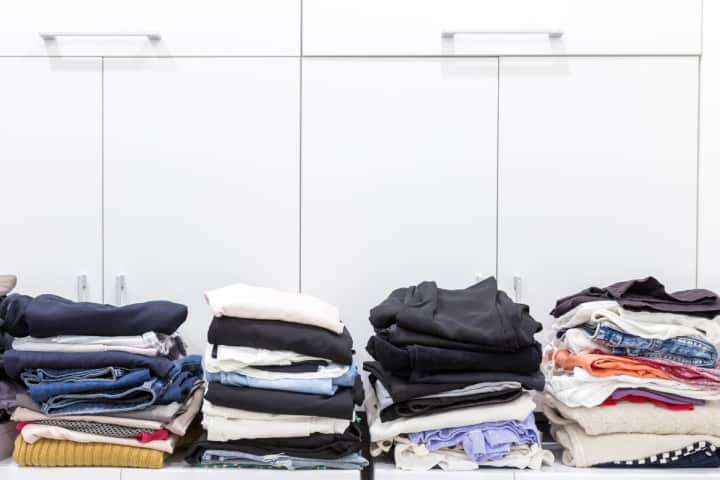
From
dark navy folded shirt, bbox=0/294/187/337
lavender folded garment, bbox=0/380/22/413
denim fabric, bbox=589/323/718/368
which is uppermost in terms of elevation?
dark navy folded shirt, bbox=0/294/187/337

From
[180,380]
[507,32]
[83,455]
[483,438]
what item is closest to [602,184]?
[507,32]

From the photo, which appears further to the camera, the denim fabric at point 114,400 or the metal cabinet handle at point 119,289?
the metal cabinet handle at point 119,289

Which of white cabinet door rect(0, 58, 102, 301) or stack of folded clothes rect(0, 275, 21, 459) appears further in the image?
white cabinet door rect(0, 58, 102, 301)

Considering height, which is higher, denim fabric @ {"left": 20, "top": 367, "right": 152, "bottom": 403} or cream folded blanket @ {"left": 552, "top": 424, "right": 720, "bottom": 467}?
denim fabric @ {"left": 20, "top": 367, "right": 152, "bottom": 403}

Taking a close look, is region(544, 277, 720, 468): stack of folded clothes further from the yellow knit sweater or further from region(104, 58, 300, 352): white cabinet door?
the yellow knit sweater

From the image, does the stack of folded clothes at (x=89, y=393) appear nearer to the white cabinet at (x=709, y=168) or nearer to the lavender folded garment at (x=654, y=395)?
the lavender folded garment at (x=654, y=395)

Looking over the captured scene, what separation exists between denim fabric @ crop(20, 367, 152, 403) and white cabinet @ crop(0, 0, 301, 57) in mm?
789

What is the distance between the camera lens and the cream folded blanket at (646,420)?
1369mm

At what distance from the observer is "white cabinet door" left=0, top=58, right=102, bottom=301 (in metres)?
1.66

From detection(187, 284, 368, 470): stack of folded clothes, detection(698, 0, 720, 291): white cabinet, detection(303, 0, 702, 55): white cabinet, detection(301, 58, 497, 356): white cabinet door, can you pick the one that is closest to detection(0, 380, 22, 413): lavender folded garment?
detection(187, 284, 368, 470): stack of folded clothes

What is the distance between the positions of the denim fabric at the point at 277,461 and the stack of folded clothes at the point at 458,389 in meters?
0.06

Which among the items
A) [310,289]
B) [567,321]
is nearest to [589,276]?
[567,321]

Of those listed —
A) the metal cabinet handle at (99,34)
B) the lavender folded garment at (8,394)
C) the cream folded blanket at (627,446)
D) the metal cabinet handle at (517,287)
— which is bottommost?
the cream folded blanket at (627,446)

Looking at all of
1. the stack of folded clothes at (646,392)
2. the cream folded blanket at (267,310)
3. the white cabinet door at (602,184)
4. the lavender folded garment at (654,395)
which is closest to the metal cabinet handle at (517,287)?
the white cabinet door at (602,184)
